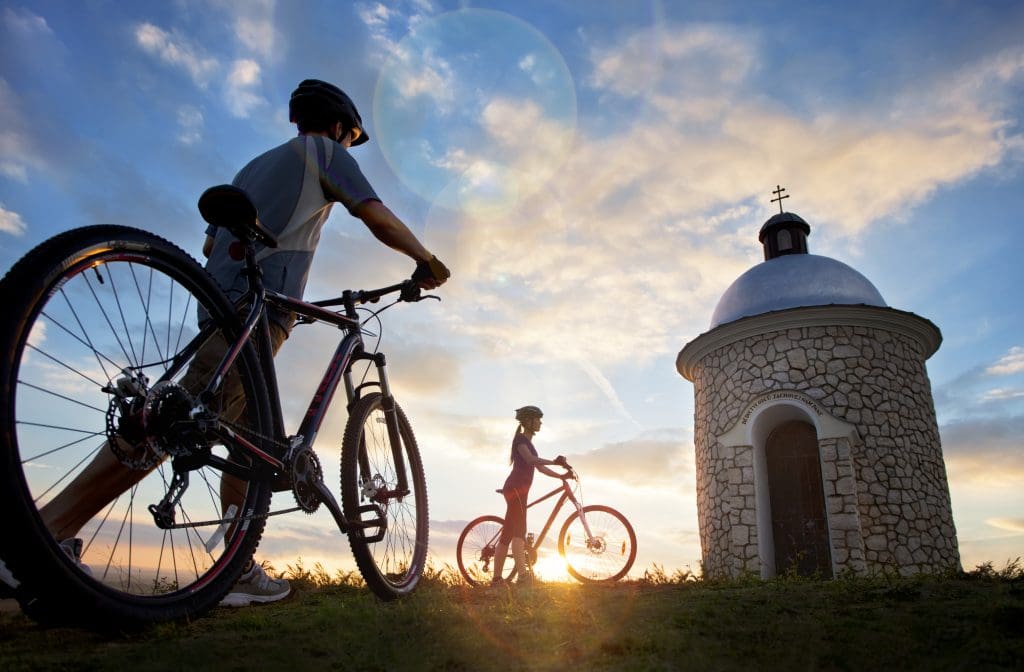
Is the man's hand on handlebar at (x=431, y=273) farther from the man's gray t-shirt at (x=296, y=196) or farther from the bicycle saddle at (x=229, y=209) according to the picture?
the bicycle saddle at (x=229, y=209)

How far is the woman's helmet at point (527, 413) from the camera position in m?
8.18

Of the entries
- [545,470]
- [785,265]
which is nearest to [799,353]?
[785,265]

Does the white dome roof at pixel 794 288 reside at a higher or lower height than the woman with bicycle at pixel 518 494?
higher

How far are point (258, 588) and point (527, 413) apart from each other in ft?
15.6

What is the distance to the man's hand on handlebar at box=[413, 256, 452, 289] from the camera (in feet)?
12.3

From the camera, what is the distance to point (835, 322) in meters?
12.6

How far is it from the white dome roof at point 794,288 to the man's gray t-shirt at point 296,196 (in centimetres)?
1116

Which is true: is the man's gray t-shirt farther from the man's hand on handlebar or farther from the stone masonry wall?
the stone masonry wall

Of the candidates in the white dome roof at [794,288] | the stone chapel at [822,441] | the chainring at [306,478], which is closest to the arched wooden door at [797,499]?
the stone chapel at [822,441]

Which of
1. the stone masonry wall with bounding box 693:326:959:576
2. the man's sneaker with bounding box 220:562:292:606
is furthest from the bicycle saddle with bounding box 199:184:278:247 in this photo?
the stone masonry wall with bounding box 693:326:959:576

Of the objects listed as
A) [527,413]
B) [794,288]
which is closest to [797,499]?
[794,288]

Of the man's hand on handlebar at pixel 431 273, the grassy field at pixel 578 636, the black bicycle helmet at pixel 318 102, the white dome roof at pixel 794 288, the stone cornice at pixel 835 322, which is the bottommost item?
the grassy field at pixel 578 636

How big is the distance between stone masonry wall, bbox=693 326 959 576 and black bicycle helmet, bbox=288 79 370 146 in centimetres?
1079

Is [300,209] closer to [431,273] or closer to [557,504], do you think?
[431,273]
